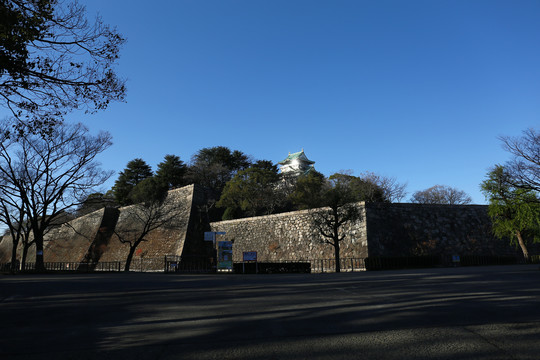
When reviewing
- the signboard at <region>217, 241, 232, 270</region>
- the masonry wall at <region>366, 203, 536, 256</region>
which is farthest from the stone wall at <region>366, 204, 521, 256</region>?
the signboard at <region>217, 241, 232, 270</region>

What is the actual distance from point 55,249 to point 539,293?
51543mm

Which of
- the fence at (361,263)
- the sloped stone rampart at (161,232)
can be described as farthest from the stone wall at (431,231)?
the sloped stone rampart at (161,232)

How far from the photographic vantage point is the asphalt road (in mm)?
3717

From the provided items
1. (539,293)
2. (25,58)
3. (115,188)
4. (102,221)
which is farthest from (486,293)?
A: (115,188)

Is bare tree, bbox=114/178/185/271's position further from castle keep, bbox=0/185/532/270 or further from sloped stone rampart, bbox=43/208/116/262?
sloped stone rampart, bbox=43/208/116/262

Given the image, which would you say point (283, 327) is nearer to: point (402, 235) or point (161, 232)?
point (402, 235)

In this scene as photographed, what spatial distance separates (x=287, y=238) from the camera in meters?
28.1

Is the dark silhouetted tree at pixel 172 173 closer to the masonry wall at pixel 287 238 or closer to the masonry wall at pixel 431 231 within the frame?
the masonry wall at pixel 287 238

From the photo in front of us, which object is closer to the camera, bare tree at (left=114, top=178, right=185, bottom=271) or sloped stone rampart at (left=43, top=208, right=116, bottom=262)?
bare tree at (left=114, top=178, right=185, bottom=271)

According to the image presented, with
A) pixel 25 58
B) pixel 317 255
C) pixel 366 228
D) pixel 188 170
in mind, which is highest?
pixel 188 170

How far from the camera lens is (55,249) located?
46.3 meters

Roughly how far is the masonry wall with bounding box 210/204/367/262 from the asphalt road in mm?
16864

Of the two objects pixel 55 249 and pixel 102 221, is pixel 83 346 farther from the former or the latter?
pixel 55 249

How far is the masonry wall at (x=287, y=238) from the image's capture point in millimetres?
24406
